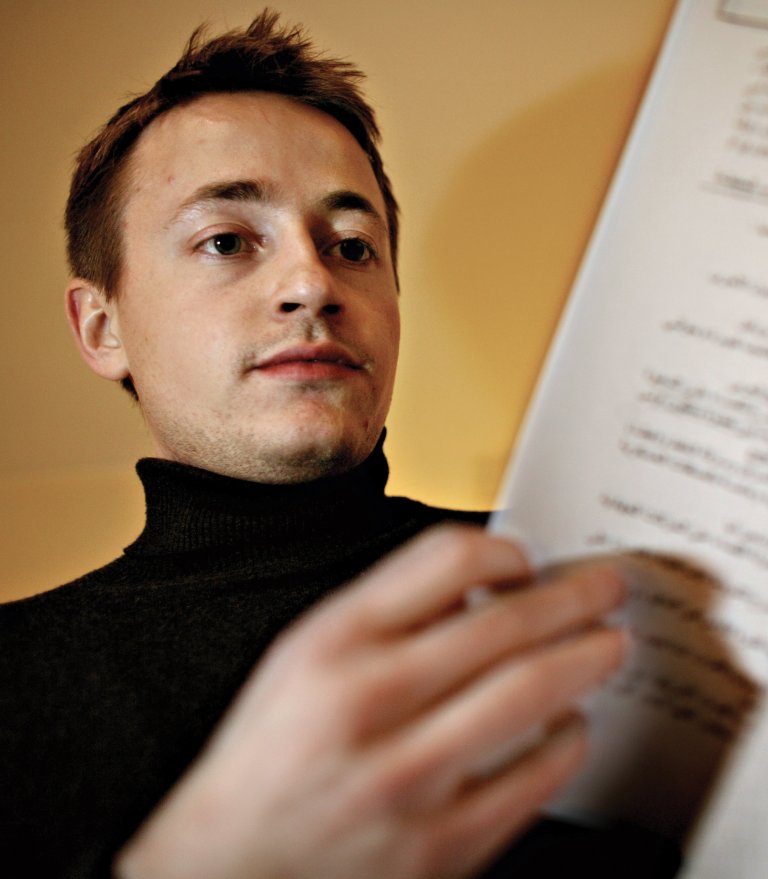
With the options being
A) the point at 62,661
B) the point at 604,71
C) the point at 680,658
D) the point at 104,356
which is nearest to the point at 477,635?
the point at 680,658

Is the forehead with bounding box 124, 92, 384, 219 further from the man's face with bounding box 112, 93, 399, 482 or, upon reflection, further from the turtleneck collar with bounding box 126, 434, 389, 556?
the turtleneck collar with bounding box 126, 434, 389, 556

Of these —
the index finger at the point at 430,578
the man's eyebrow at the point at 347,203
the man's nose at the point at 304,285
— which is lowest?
the index finger at the point at 430,578

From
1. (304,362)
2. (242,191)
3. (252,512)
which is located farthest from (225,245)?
(252,512)

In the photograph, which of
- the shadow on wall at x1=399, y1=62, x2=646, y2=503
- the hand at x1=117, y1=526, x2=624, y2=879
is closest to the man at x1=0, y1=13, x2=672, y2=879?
the hand at x1=117, y1=526, x2=624, y2=879

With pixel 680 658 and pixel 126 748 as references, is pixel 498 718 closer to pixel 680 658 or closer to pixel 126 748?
pixel 680 658

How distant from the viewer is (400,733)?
346 millimetres

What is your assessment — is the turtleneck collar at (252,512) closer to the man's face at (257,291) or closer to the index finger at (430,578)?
the man's face at (257,291)

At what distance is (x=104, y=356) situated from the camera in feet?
2.95

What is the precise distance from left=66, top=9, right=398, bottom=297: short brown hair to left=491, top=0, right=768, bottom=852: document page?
22.5 inches

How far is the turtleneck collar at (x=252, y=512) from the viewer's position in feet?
2.48

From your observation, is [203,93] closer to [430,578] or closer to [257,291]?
[257,291]

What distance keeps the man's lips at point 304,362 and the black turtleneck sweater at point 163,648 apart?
13 centimetres

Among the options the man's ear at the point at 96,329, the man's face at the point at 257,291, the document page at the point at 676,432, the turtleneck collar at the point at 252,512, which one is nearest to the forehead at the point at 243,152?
the man's face at the point at 257,291

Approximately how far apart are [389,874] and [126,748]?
1.06 feet
